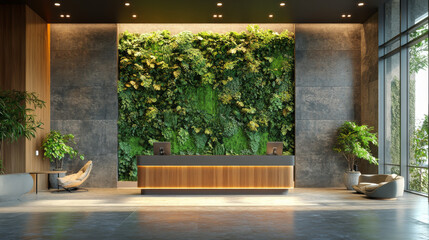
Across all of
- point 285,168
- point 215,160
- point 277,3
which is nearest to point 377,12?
point 277,3

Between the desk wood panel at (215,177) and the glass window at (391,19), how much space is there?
438cm

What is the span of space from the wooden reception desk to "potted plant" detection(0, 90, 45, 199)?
8.49 ft

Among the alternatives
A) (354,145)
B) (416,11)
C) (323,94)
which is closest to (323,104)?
(323,94)

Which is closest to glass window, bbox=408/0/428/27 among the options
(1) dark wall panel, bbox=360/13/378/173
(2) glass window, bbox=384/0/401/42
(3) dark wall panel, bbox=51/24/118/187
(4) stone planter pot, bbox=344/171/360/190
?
(2) glass window, bbox=384/0/401/42

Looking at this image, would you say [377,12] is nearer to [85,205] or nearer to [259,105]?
[259,105]

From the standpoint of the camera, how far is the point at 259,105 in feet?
43.7

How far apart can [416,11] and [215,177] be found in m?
6.07

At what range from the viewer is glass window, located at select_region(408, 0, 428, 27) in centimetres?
1007

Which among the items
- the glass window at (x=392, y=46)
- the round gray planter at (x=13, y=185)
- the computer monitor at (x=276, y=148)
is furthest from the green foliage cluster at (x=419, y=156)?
the round gray planter at (x=13, y=185)

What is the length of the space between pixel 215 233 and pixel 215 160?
4835mm

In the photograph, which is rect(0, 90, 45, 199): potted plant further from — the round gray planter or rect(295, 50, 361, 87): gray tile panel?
rect(295, 50, 361, 87): gray tile panel

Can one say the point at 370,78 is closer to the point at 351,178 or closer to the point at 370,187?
the point at 351,178

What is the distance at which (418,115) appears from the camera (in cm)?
1030

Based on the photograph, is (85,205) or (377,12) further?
(377,12)
